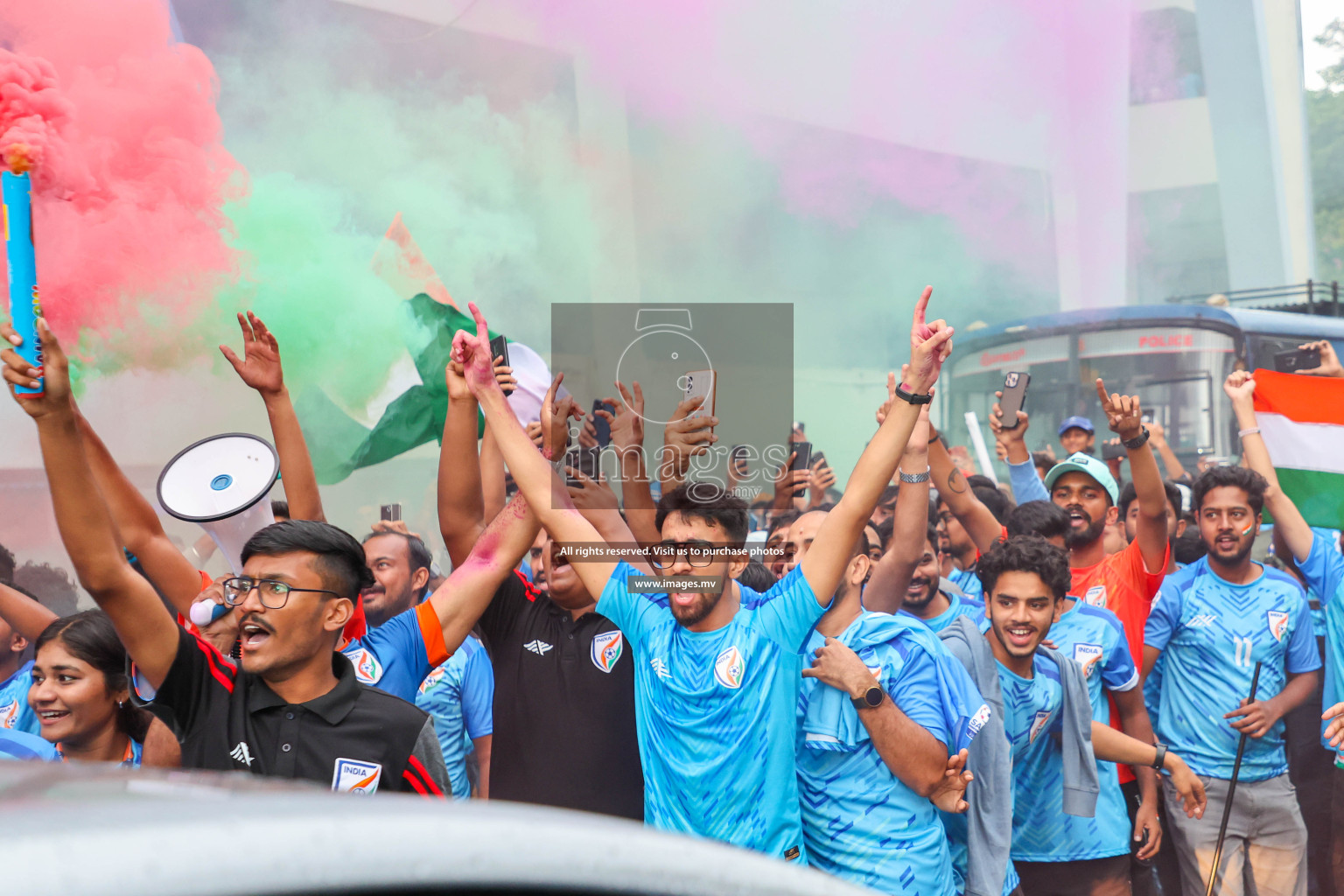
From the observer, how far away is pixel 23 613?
2781 mm

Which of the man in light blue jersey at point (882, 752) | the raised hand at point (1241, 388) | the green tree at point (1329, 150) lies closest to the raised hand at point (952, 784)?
the man in light blue jersey at point (882, 752)

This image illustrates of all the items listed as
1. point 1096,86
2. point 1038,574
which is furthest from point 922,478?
point 1096,86

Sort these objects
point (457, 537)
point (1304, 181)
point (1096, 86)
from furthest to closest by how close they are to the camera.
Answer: point (1304, 181)
point (1096, 86)
point (457, 537)

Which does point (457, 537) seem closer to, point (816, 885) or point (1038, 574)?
point (1038, 574)

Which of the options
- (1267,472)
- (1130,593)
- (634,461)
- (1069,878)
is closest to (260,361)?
(634,461)

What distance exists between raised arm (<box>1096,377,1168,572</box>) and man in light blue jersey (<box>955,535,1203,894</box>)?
0.50 metres

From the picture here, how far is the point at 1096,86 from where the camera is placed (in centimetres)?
1056

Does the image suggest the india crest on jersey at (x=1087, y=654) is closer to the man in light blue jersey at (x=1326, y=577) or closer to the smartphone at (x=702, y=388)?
the man in light blue jersey at (x=1326, y=577)

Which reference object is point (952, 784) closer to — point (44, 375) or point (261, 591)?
point (261, 591)

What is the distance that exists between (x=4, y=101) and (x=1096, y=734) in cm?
436

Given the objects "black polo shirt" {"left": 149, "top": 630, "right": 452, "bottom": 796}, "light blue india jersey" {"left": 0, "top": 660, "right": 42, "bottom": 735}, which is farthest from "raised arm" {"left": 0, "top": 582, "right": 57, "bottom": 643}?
"black polo shirt" {"left": 149, "top": 630, "right": 452, "bottom": 796}

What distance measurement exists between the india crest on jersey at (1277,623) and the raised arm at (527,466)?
7.98 ft

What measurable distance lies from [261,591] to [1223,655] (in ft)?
10.2

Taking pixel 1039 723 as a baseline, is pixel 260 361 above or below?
above
